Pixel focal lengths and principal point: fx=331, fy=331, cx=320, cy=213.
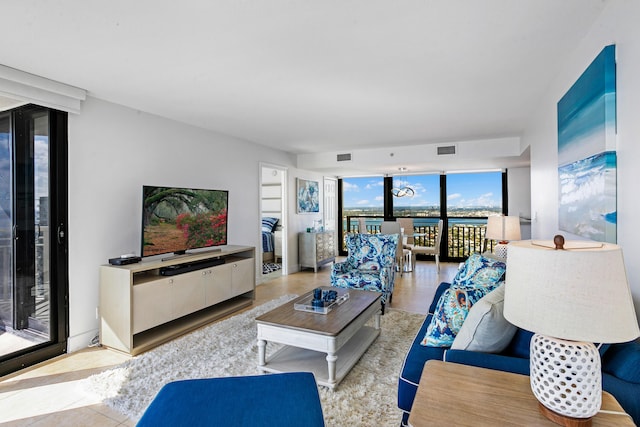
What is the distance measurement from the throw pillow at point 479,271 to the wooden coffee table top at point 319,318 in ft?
2.71

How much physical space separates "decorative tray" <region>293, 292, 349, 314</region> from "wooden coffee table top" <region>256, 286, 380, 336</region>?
1.3 inches

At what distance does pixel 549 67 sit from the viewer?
2.55m

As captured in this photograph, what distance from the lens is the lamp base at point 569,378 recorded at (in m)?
0.95

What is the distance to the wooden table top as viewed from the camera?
100cm

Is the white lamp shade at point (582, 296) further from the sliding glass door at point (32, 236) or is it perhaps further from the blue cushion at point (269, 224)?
the blue cushion at point (269, 224)

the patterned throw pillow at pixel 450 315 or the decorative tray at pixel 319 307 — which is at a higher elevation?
the patterned throw pillow at pixel 450 315

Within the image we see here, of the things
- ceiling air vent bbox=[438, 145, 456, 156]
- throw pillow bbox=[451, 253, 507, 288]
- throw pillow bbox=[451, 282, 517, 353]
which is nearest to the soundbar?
throw pillow bbox=[451, 253, 507, 288]

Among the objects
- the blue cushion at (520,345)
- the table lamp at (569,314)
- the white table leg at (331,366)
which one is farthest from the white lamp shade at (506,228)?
the table lamp at (569,314)

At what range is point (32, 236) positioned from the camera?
9.34 ft

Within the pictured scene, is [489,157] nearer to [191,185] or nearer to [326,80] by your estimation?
[326,80]

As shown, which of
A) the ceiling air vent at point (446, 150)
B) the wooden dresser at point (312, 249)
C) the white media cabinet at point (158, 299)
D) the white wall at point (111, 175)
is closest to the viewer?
the white media cabinet at point (158, 299)

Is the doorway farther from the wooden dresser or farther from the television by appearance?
the television

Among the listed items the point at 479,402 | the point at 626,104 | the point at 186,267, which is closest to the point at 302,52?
the point at 626,104

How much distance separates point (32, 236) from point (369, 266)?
3.52 metres
